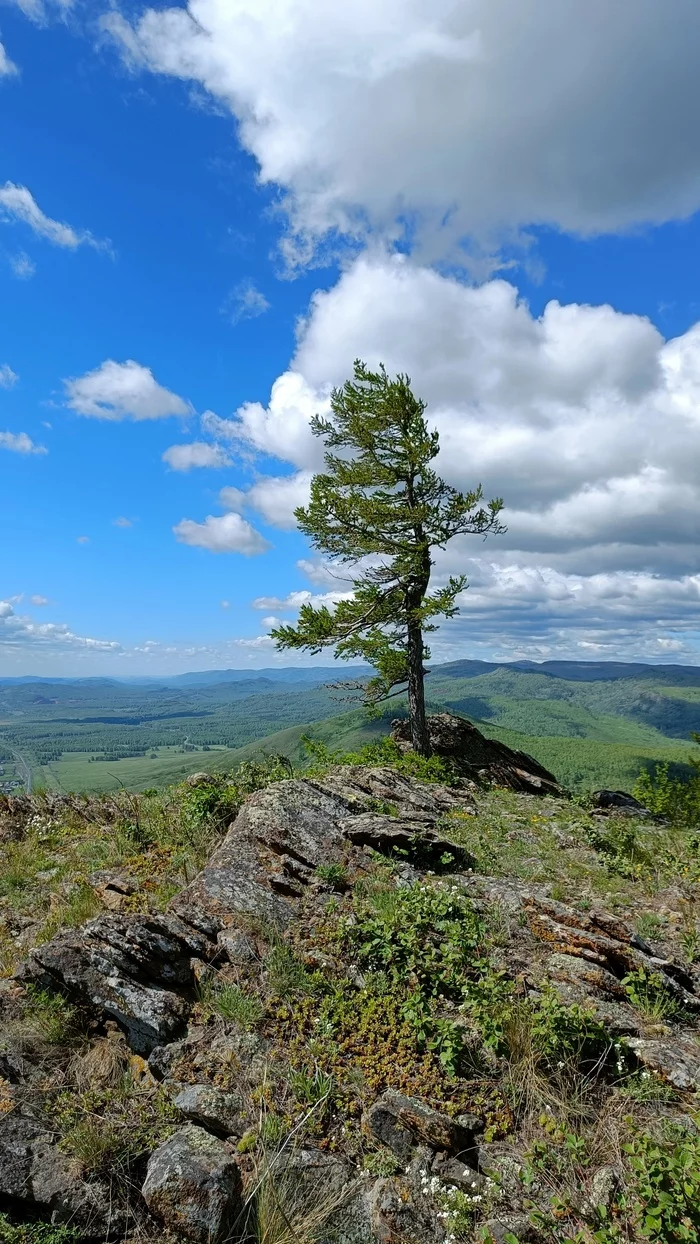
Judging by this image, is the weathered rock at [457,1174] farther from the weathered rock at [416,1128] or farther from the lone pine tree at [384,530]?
the lone pine tree at [384,530]

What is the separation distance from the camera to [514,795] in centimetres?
1825

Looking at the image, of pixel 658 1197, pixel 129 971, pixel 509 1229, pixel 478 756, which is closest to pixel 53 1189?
pixel 129 971

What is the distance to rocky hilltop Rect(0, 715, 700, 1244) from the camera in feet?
14.4

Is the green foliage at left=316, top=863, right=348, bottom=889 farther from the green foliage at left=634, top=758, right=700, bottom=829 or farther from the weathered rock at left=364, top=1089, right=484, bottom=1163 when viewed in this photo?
the green foliage at left=634, top=758, right=700, bottom=829

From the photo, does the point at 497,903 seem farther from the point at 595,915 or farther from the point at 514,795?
the point at 514,795

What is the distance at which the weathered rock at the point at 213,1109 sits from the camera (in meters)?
4.93

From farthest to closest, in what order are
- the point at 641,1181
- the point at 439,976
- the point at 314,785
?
1. the point at 314,785
2. the point at 439,976
3. the point at 641,1181

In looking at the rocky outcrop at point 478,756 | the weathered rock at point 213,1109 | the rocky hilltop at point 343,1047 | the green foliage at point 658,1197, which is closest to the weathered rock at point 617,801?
the rocky outcrop at point 478,756

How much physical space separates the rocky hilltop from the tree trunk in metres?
12.1

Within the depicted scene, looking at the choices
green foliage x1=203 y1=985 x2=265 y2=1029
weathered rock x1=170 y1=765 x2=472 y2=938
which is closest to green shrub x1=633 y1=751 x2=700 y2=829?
weathered rock x1=170 y1=765 x2=472 y2=938

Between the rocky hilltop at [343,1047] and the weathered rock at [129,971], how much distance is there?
0.02m

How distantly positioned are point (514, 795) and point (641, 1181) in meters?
14.5

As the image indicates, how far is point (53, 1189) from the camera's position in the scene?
4.35 metres

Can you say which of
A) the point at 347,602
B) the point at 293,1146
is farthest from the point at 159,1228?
the point at 347,602
